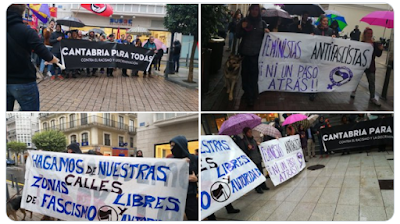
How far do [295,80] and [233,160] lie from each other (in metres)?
2.15

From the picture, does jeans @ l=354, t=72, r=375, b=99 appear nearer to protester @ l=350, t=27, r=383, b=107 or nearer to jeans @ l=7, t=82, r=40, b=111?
protester @ l=350, t=27, r=383, b=107

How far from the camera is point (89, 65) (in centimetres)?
710

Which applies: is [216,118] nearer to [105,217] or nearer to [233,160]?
[233,160]

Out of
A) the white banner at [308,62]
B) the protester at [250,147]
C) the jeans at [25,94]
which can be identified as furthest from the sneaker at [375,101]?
Result: the jeans at [25,94]

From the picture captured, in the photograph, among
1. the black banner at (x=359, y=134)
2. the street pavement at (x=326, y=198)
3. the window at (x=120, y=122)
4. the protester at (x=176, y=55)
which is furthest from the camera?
the protester at (x=176, y=55)

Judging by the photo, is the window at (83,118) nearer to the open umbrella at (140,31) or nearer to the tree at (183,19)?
the tree at (183,19)

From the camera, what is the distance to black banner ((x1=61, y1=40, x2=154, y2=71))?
670 centimetres

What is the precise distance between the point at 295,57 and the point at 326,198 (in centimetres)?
249

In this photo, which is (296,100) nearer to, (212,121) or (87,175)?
(212,121)

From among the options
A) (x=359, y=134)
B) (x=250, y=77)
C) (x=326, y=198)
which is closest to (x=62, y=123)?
(x=250, y=77)

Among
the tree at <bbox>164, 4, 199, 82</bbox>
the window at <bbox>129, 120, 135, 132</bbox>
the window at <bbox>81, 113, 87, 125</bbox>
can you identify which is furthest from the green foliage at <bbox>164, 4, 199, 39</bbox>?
the window at <bbox>81, 113, 87, 125</bbox>

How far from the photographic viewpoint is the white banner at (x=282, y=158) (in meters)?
5.15

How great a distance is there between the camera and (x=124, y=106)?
5781 mm

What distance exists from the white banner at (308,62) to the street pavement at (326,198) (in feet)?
6.01
